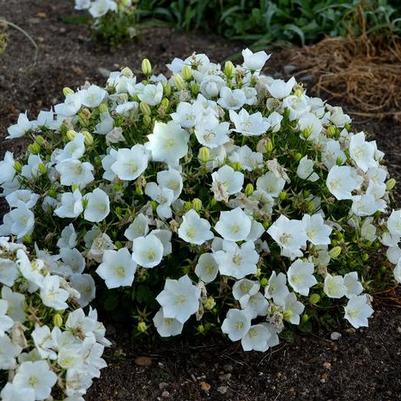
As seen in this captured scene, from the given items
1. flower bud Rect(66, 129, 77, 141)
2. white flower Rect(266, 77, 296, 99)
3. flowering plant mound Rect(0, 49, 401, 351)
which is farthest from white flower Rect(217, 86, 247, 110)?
flower bud Rect(66, 129, 77, 141)

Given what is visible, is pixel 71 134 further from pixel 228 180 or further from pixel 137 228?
pixel 228 180

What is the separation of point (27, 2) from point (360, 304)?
3.48 m

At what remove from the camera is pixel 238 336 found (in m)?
3.12

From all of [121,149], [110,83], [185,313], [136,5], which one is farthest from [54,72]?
[185,313]

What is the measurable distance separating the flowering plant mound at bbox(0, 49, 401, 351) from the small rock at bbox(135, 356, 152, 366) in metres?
0.12

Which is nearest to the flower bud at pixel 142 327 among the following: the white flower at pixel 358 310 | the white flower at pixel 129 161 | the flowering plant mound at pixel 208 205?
the flowering plant mound at pixel 208 205

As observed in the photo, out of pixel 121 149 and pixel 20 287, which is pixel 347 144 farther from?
pixel 20 287

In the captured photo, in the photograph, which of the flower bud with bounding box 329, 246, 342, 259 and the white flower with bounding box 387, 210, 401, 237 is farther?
the white flower with bounding box 387, 210, 401, 237

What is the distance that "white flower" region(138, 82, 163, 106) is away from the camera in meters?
3.32

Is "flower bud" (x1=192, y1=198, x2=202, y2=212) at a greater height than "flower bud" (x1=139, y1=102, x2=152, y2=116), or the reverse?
"flower bud" (x1=139, y1=102, x2=152, y2=116)

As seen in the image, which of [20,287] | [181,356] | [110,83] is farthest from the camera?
[110,83]

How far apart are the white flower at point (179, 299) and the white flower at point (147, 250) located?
0.09 meters

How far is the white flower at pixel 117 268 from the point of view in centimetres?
304

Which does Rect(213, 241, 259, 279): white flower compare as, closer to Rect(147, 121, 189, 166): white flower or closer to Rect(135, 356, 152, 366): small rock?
Rect(147, 121, 189, 166): white flower
